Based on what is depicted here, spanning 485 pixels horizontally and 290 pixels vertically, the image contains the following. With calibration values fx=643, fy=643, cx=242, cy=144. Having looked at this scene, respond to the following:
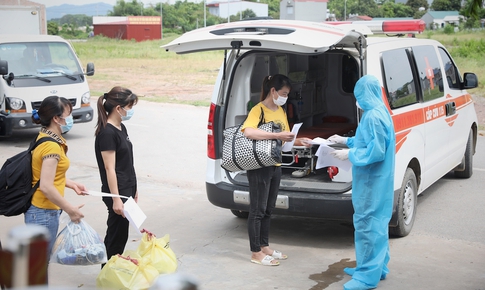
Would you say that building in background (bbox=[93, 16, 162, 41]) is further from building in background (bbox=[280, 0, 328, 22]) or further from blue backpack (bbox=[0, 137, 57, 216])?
blue backpack (bbox=[0, 137, 57, 216])

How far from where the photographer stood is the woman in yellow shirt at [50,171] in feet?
14.6

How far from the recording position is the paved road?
5.43 metres

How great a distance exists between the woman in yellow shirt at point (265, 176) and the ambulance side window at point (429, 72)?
1.93 m

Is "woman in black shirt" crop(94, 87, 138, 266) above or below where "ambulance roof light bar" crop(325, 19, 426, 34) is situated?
below

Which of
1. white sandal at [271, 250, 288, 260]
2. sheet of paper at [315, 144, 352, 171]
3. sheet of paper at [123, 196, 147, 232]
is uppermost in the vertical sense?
sheet of paper at [315, 144, 352, 171]

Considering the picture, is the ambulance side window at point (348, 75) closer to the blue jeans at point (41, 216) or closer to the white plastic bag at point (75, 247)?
the white plastic bag at point (75, 247)

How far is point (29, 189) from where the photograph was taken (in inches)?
179

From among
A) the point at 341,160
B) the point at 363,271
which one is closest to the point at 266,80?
the point at 341,160

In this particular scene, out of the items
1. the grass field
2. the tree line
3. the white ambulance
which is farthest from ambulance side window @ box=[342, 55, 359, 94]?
the tree line

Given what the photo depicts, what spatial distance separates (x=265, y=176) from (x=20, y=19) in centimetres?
1198

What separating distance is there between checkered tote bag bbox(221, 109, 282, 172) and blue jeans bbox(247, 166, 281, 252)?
11 cm

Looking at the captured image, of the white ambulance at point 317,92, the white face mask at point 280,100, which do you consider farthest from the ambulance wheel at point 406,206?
the white face mask at point 280,100

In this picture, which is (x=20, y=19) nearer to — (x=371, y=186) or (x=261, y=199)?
(x=261, y=199)

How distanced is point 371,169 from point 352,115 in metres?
3.29
